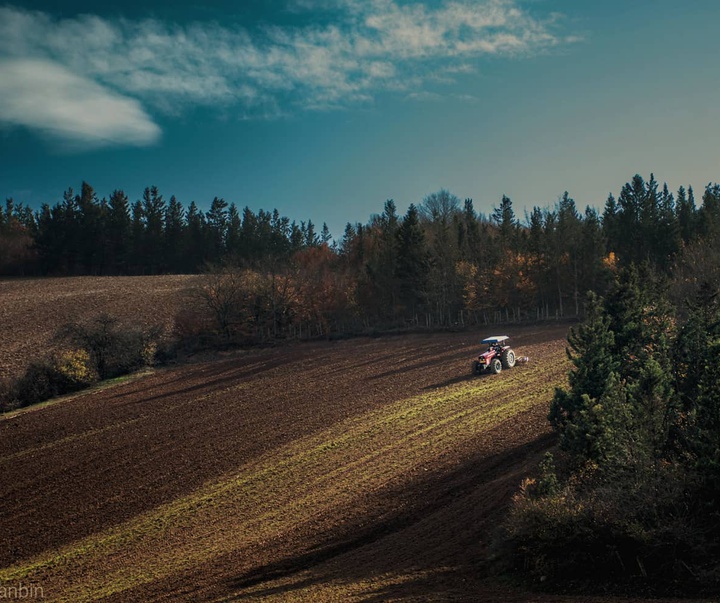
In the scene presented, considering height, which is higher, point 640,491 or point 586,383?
point 586,383

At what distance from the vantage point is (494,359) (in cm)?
3453

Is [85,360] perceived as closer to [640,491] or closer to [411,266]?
[411,266]

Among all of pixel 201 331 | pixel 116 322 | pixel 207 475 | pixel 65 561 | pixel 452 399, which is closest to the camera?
pixel 65 561

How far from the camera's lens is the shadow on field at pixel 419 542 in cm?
1223

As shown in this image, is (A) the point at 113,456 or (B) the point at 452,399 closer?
(A) the point at 113,456

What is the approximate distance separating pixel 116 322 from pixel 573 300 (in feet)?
154

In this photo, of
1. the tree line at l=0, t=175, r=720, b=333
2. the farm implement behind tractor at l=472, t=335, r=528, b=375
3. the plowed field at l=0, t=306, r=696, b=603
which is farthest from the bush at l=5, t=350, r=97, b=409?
the farm implement behind tractor at l=472, t=335, r=528, b=375

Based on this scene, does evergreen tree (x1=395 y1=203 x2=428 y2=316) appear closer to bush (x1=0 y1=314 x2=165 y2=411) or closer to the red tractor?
the red tractor

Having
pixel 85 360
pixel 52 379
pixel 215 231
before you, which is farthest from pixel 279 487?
pixel 215 231

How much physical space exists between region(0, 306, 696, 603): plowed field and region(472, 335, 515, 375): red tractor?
794 mm

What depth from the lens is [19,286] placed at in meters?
81.6

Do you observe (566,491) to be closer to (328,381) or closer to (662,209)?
(328,381)

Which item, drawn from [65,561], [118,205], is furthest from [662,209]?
[118,205]

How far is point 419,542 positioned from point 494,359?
2135 cm
